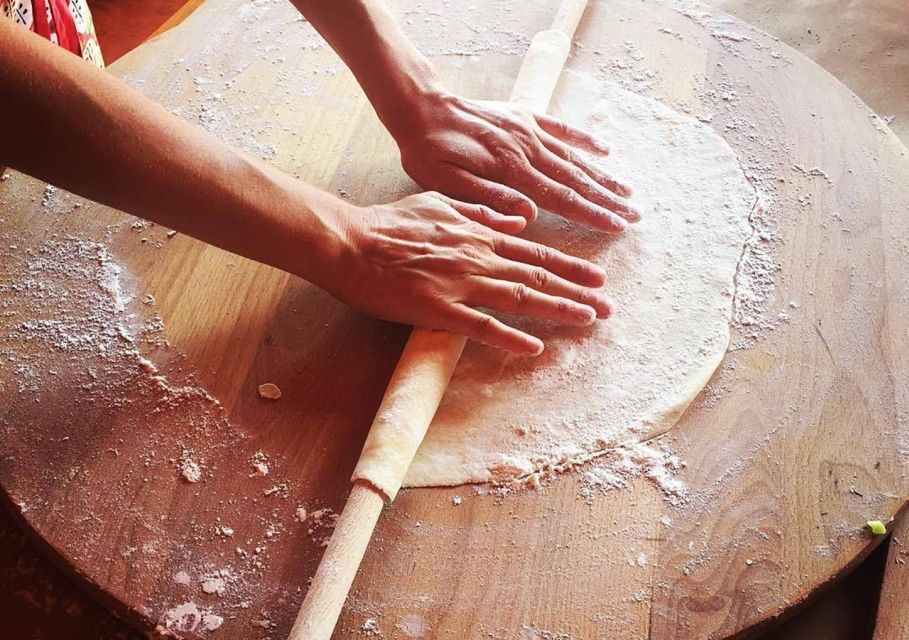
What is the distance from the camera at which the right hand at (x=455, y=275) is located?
109cm

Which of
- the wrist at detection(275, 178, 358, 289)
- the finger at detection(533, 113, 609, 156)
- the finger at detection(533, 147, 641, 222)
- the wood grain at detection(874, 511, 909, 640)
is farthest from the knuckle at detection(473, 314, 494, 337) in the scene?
the wood grain at detection(874, 511, 909, 640)

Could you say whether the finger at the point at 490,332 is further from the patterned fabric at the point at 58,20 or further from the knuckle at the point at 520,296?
the patterned fabric at the point at 58,20

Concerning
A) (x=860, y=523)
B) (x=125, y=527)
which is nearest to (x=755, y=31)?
(x=860, y=523)

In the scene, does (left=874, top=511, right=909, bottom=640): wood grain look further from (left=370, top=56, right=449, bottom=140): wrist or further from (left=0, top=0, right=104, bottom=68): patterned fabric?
(left=0, top=0, right=104, bottom=68): patterned fabric

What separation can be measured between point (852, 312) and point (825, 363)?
0.38 feet

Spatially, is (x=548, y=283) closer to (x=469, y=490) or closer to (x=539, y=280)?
(x=539, y=280)

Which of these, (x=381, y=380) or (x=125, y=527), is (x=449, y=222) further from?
(x=125, y=527)

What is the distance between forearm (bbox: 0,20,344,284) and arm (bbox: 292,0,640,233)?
0.27m

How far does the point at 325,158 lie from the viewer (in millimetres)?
1371

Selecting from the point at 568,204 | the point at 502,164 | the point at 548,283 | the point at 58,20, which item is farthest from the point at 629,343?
the point at 58,20

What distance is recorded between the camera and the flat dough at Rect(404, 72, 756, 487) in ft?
3.37

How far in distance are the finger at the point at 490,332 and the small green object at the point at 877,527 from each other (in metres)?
0.48

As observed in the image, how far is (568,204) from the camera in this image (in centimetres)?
125

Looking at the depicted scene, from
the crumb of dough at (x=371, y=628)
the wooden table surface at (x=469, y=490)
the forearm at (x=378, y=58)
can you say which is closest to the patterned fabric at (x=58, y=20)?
the wooden table surface at (x=469, y=490)
